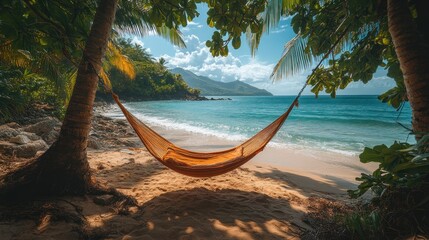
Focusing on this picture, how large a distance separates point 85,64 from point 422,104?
2088mm

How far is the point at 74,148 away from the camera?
160 cm

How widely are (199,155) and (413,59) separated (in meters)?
1.81

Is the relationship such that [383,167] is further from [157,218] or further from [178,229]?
[157,218]

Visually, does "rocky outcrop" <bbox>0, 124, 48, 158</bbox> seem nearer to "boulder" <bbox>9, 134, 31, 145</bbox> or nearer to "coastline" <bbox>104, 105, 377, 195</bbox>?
"boulder" <bbox>9, 134, 31, 145</bbox>

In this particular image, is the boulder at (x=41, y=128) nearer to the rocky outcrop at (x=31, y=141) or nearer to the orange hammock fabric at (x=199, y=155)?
→ the rocky outcrop at (x=31, y=141)

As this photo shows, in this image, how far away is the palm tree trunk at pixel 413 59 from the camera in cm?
94

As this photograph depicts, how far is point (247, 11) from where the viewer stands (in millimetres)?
1541

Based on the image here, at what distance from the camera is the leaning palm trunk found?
1531 mm

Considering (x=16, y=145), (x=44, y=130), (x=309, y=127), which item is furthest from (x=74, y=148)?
(x=309, y=127)

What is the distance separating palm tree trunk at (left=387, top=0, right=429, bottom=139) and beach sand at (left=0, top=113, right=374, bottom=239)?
973mm

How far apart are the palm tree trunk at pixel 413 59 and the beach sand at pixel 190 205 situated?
973mm

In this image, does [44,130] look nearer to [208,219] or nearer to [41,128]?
[41,128]

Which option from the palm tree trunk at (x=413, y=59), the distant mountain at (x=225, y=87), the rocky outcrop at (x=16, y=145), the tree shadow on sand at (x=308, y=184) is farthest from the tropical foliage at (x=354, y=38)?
the distant mountain at (x=225, y=87)

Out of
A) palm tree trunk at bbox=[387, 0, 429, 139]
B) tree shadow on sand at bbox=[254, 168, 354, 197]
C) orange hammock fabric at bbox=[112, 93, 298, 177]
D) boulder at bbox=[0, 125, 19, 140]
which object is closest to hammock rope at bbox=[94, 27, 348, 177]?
orange hammock fabric at bbox=[112, 93, 298, 177]
